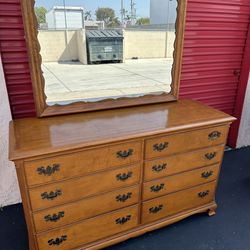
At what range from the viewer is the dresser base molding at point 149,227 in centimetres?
150

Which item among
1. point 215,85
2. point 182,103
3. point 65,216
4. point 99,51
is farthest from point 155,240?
point 215,85

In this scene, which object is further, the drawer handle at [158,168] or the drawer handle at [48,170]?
the drawer handle at [158,168]

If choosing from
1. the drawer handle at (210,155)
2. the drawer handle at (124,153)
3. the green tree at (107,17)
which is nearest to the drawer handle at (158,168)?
the drawer handle at (124,153)

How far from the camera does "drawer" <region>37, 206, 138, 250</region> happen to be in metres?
1.35

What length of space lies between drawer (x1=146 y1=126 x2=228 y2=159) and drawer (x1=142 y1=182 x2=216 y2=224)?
35cm

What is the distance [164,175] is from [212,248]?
609mm

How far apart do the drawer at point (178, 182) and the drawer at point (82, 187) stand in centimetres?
14

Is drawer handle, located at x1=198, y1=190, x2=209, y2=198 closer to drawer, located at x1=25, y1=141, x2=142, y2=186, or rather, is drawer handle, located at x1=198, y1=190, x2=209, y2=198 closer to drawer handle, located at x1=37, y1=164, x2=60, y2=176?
drawer, located at x1=25, y1=141, x2=142, y2=186

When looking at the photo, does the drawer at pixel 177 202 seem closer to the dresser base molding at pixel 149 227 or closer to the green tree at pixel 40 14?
the dresser base molding at pixel 149 227

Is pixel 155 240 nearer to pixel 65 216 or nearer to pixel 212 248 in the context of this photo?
pixel 212 248

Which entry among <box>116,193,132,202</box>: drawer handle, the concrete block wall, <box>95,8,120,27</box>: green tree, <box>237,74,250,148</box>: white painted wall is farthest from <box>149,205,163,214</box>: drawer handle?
<box>237,74,250,148</box>: white painted wall

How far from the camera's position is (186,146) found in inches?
59.7

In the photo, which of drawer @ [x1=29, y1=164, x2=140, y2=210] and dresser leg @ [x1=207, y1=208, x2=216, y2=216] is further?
dresser leg @ [x1=207, y1=208, x2=216, y2=216]

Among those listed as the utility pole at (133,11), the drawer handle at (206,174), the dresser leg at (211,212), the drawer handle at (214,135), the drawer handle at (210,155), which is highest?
the utility pole at (133,11)
